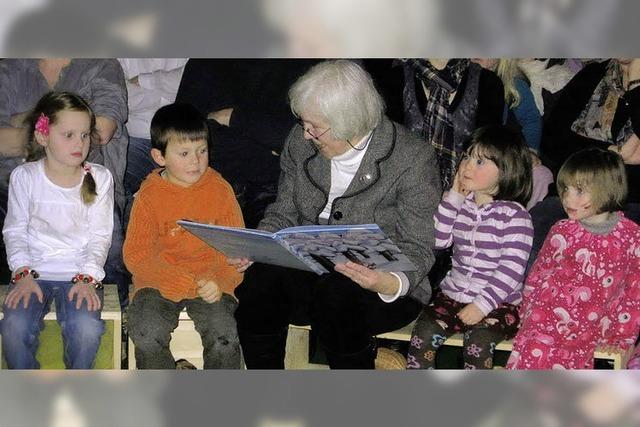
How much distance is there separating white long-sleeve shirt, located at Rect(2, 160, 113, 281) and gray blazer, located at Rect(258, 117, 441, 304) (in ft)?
1.75

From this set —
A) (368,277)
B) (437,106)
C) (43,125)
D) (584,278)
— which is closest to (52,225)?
(43,125)

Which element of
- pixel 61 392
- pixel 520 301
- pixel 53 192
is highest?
pixel 53 192

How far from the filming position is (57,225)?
9.72 ft

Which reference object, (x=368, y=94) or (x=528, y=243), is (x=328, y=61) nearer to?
(x=368, y=94)

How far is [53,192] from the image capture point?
2969mm

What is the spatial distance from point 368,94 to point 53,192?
0.99 meters

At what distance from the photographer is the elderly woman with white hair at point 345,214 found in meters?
2.80

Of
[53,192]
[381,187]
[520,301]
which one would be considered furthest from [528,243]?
[53,192]

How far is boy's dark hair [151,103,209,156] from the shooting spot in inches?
116

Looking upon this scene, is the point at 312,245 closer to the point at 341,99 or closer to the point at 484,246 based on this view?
the point at 341,99

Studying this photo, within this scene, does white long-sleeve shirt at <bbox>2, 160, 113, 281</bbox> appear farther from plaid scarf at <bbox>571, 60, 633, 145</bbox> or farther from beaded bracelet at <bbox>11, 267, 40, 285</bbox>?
plaid scarf at <bbox>571, 60, 633, 145</bbox>
